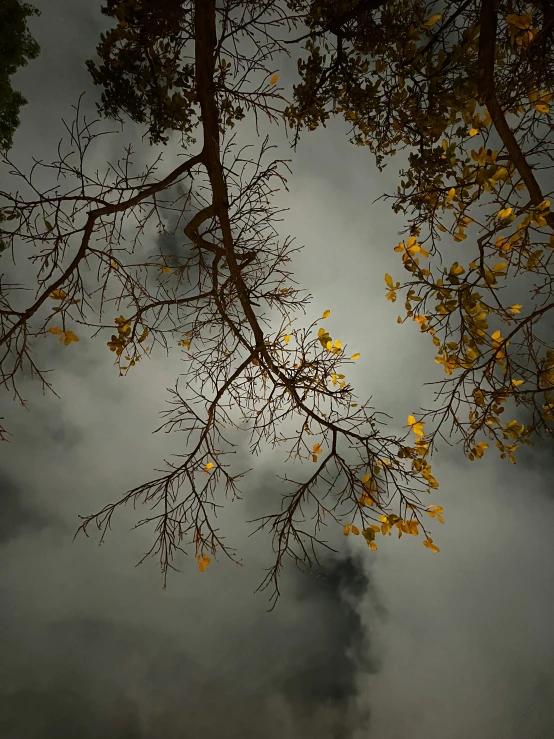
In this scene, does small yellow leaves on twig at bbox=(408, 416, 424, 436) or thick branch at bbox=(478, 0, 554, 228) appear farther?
small yellow leaves on twig at bbox=(408, 416, 424, 436)

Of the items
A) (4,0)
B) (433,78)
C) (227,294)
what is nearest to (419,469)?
(227,294)

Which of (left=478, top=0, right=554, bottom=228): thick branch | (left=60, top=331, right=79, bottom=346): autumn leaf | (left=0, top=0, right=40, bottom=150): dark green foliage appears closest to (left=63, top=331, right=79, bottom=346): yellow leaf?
(left=60, top=331, right=79, bottom=346): autumn leaf

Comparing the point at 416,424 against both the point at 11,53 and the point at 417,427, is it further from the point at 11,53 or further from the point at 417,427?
the point at 11,53

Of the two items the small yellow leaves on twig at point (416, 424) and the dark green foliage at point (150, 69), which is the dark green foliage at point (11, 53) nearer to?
the dark green foliage at point (150, 69)

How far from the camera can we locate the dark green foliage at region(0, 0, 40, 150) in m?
5.53

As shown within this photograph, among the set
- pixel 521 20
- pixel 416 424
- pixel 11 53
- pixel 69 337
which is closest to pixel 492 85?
pixel 521 20

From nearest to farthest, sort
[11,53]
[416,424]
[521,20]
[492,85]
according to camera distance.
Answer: [521,20] → [492,85] → [416,424] → [11,53]

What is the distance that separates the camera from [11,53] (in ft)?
18.5

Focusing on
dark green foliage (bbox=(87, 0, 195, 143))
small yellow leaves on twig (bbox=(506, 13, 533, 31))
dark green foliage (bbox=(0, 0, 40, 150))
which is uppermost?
dark green foliage (bbox=(0, 0, 40, 150))

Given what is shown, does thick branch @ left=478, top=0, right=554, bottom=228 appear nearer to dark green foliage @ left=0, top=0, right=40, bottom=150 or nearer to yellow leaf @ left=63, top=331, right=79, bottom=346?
yellow leaf @ left=63, top=331, right=79, bottom=346

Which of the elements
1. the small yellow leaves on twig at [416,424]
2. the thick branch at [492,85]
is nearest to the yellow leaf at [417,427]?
the small yellow leaves on twig at [416,424]

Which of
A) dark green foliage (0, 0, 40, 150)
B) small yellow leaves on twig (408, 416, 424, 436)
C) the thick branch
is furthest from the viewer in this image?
dark green foliage (0, 0, 40, 150)

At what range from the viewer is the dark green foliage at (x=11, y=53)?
553 cm

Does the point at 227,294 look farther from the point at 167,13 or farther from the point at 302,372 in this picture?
the point at 167,13
